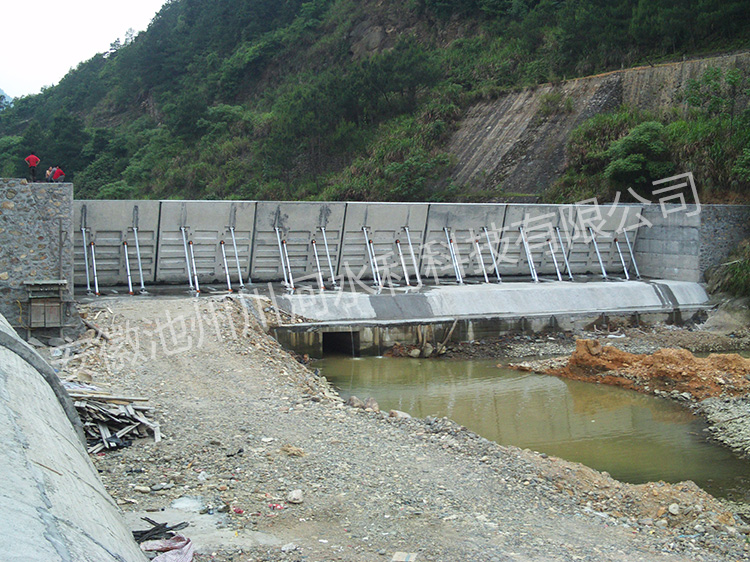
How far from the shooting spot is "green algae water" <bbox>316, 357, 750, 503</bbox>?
30.7ft

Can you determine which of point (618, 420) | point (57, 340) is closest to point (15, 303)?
point (57, 340)

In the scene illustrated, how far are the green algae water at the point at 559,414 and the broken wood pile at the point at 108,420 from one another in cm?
465

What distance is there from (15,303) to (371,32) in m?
44.9

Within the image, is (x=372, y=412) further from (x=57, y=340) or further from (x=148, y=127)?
(x=148, y=127)

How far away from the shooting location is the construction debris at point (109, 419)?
7.68 m

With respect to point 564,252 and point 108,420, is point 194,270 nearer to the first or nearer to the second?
point 108,420

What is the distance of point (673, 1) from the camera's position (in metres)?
32.9

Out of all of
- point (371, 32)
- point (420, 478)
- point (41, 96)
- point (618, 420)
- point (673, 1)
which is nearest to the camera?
point (420, 478)

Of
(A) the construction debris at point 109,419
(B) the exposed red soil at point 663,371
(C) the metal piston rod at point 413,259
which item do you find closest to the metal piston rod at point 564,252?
(C) the metal piston rod at point 413,259

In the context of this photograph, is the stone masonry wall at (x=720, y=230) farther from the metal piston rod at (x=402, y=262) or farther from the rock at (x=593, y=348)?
the metal piston rod at (x=402, y=262)

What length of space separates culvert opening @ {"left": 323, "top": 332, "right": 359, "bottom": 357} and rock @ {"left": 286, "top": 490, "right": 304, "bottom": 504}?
9033 millimetres

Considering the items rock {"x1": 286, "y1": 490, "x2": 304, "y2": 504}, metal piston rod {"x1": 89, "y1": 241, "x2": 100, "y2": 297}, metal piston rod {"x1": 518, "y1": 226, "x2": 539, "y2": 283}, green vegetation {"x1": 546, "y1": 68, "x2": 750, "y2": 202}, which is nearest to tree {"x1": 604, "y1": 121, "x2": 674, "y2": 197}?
green vegetation {"x1": 546, "y1": 68, "x2": 750, "y2": 202}

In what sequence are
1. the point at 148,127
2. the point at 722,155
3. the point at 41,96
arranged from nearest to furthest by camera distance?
the point at 722,155
the point at 148,127
the point at 41,96

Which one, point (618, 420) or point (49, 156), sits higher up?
point (49, 156)
